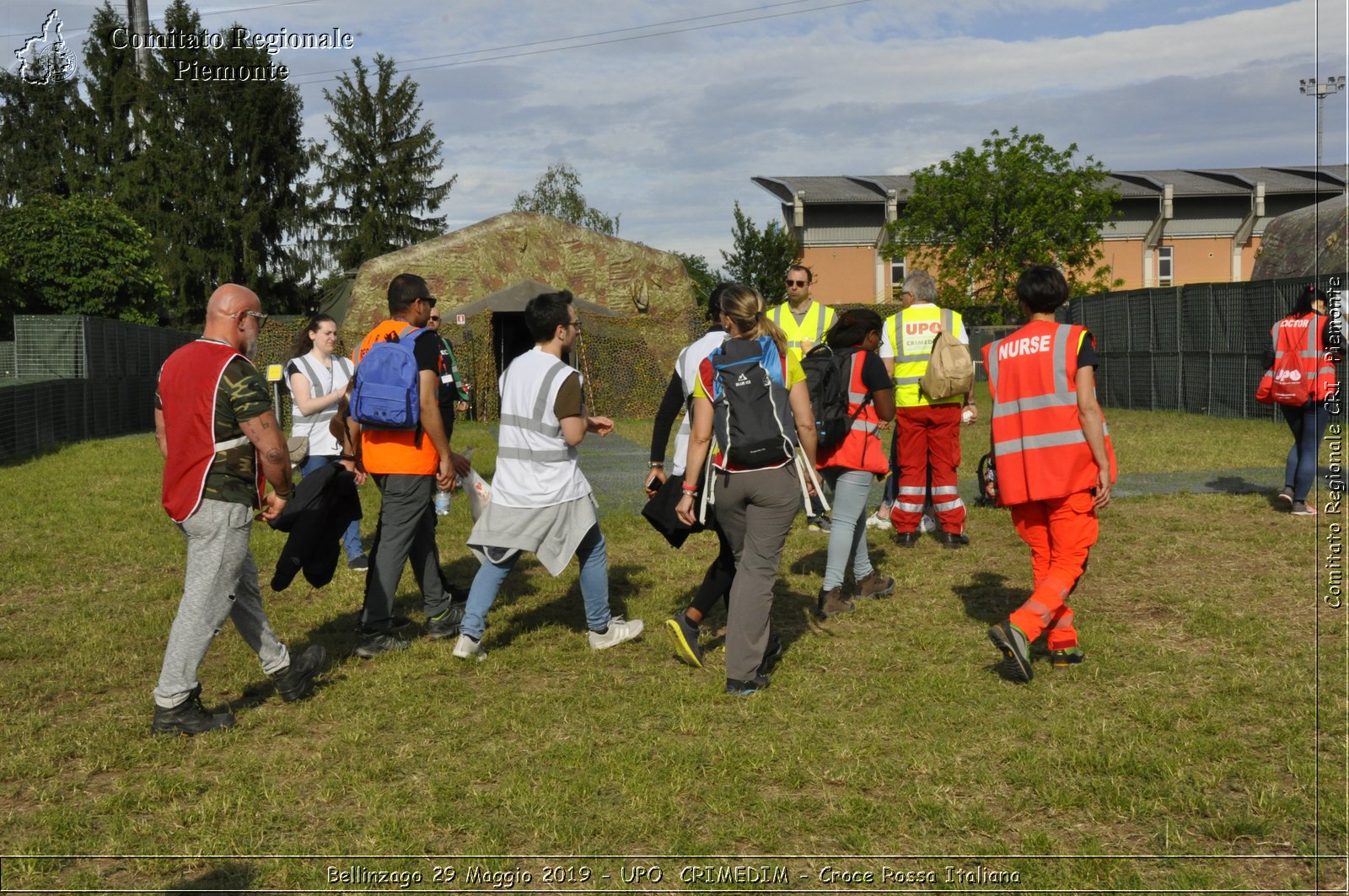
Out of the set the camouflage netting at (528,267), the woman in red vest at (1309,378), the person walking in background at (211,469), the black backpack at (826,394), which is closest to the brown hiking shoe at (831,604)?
the black backpack at (826,394)

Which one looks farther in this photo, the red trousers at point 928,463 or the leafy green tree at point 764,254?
the leafy green tree at point 764,254

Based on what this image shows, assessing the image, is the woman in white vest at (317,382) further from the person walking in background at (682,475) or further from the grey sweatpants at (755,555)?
the grey sweatpants at (755,555)

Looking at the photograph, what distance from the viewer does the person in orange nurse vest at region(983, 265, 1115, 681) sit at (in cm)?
544

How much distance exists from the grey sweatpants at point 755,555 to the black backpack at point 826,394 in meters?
1.09

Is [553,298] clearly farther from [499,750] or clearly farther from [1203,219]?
[1203,219]

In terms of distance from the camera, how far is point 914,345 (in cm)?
882

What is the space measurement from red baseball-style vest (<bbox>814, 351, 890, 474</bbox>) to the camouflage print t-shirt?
3228mm

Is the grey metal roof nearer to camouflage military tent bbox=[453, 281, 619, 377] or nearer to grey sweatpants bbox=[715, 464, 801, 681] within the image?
camouflage military tent bbox=[453, 281, 619, 377]

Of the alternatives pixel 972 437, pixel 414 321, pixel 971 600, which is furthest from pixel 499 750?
pixel 972 437

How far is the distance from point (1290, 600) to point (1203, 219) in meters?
57.4

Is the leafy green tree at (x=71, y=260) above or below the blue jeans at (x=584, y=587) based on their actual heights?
above

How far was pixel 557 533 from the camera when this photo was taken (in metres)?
5.99

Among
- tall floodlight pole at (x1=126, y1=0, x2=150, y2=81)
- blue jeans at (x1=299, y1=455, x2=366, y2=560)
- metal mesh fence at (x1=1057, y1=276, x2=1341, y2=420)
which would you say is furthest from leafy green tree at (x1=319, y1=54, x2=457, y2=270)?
blue jeans at (x1=299, y1=455, x2=366, y2=560)

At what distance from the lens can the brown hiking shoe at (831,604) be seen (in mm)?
6895
